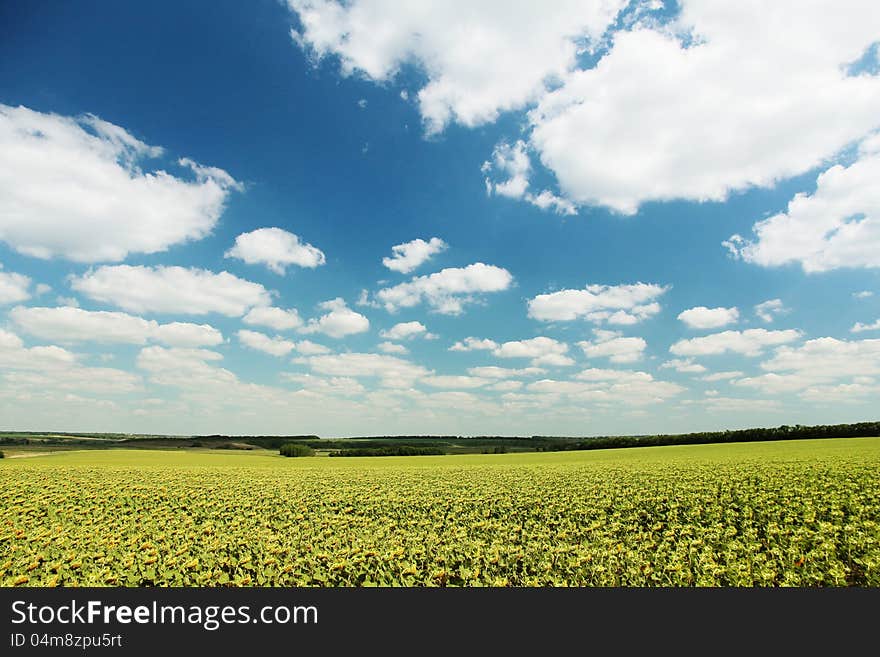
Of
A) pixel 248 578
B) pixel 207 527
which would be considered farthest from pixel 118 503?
pixel 248 578

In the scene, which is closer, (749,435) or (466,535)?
(466,535)

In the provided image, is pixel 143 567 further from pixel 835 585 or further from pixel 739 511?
pixel 739 511

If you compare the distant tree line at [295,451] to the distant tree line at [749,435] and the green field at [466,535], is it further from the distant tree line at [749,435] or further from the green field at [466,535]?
the green field at [466,535]

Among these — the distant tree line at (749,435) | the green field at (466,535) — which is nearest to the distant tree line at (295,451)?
the distant tree line at (749,435)

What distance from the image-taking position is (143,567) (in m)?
11.6

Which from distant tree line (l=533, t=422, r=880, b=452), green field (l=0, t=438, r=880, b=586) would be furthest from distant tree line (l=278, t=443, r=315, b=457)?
green field (l=0, t=438, r=880, b=586)

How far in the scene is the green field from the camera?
1108cm

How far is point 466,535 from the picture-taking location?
14.4 m

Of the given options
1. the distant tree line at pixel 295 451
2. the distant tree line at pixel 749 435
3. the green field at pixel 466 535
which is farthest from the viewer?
the distant tree line at pixel 295 451

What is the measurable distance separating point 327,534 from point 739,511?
14.2m

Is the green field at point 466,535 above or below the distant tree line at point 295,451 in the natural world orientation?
above

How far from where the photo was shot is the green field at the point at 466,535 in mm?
11078

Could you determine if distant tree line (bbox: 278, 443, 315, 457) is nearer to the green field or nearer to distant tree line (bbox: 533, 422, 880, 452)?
distant tree line (bbox: 533, 422, 880, 452)

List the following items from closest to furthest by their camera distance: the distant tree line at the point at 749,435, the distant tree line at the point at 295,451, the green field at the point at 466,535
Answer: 1. the green field at the point at 466,535
2. the distant tree line at the point at 749,435
3. the distant tree line at the point at 295,451
